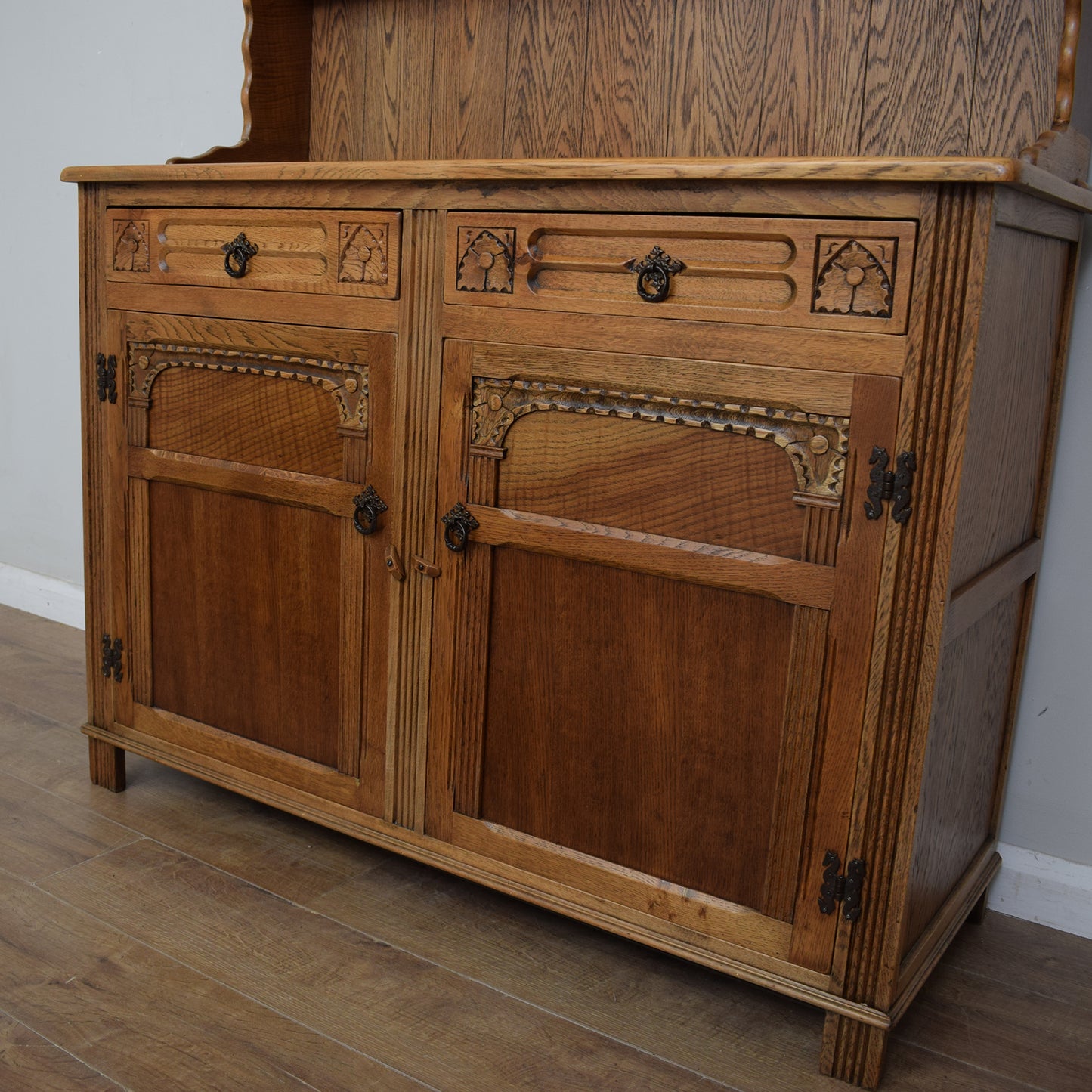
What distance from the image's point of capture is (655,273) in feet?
4.95

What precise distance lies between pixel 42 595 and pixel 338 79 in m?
1.77

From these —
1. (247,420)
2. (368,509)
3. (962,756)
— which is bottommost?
(962,756)

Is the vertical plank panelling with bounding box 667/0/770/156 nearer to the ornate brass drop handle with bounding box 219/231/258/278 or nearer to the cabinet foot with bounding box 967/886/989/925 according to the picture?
the ornate brass drop handle with bounding box 219/231/258/278

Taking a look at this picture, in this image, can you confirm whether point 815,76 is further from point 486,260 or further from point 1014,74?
point 486,260

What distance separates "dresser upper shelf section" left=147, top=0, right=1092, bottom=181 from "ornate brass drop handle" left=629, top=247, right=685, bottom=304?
1.32ft

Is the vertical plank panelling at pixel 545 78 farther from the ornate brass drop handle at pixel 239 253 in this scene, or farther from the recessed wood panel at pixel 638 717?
the recessed wood panel at pixel 638 717

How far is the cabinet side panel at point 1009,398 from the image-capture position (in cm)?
141

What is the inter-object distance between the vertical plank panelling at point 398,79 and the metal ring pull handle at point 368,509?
2.49ft

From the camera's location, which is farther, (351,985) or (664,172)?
(351,985)

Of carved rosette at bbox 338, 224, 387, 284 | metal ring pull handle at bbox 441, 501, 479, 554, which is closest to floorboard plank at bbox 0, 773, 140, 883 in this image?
metal ring pull handle at bbox 441, 501, 479, 554

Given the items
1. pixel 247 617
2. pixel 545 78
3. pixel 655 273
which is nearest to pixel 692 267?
pixel 655 273

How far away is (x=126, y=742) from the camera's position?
7.32ft

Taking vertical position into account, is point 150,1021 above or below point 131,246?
below

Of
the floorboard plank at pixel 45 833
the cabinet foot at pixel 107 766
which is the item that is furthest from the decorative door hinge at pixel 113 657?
the floorboard plank at pixel 45 833
